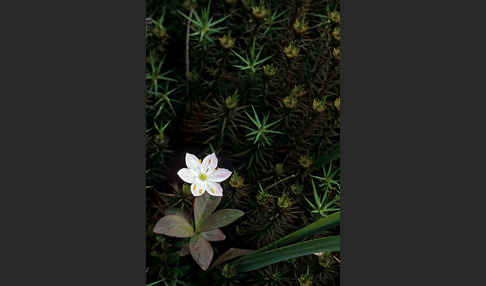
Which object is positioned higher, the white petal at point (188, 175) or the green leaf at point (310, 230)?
the white petal at point (188, 175)

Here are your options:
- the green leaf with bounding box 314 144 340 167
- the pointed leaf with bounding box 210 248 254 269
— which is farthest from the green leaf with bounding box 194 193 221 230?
the green leaf with bounding box 314 144 340 167

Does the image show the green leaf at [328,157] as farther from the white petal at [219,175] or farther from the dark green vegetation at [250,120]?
the white petal at [219,175]

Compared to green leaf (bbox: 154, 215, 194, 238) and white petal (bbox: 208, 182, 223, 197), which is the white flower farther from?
green leaf (bbox: 154, 215, 194, 238)

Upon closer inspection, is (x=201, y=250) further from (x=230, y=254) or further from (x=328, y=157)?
(x=328, y=157)

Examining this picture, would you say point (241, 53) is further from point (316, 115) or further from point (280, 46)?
point (316, 115)

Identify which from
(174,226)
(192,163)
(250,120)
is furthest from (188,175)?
(250,120)

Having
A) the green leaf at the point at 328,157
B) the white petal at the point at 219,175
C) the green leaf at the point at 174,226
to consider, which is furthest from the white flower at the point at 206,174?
the green leaf at the point at 328,157

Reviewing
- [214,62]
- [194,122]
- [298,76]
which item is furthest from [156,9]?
[298,76]
